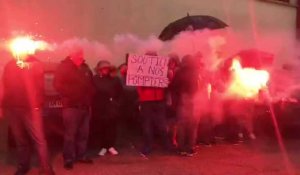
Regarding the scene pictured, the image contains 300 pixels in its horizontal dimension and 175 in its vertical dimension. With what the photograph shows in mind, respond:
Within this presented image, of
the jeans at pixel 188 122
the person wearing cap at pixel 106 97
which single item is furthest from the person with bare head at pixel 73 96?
the jeans at pixel 188 122

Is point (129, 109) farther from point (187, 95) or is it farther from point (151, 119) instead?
point (187, 95)

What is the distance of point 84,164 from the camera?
8.95 meters

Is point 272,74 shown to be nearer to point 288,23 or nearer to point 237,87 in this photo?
point 237,87

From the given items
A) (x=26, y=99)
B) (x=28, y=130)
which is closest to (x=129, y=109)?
(x=28, y=130)

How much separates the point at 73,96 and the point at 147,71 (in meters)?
1.64

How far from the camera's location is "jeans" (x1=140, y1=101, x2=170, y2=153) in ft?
31.5

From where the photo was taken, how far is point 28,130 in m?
7.96

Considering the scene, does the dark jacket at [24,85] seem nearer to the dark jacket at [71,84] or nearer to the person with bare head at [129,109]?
the dark jacket at [71,84]

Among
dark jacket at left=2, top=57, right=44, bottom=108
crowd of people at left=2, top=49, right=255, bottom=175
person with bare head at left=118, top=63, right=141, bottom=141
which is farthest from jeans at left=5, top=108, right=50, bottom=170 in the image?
person with bare head at left=118, top=63, right=141, bottom=141

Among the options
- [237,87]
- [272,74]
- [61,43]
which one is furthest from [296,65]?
[61,43]

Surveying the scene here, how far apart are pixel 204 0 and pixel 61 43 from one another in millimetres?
3975

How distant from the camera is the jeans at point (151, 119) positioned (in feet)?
31.5

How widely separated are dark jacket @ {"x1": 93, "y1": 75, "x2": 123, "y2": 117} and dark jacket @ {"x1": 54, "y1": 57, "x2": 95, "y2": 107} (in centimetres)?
85

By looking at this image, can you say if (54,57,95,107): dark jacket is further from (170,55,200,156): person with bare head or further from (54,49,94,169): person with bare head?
(170,55,200,156): person with bare head
